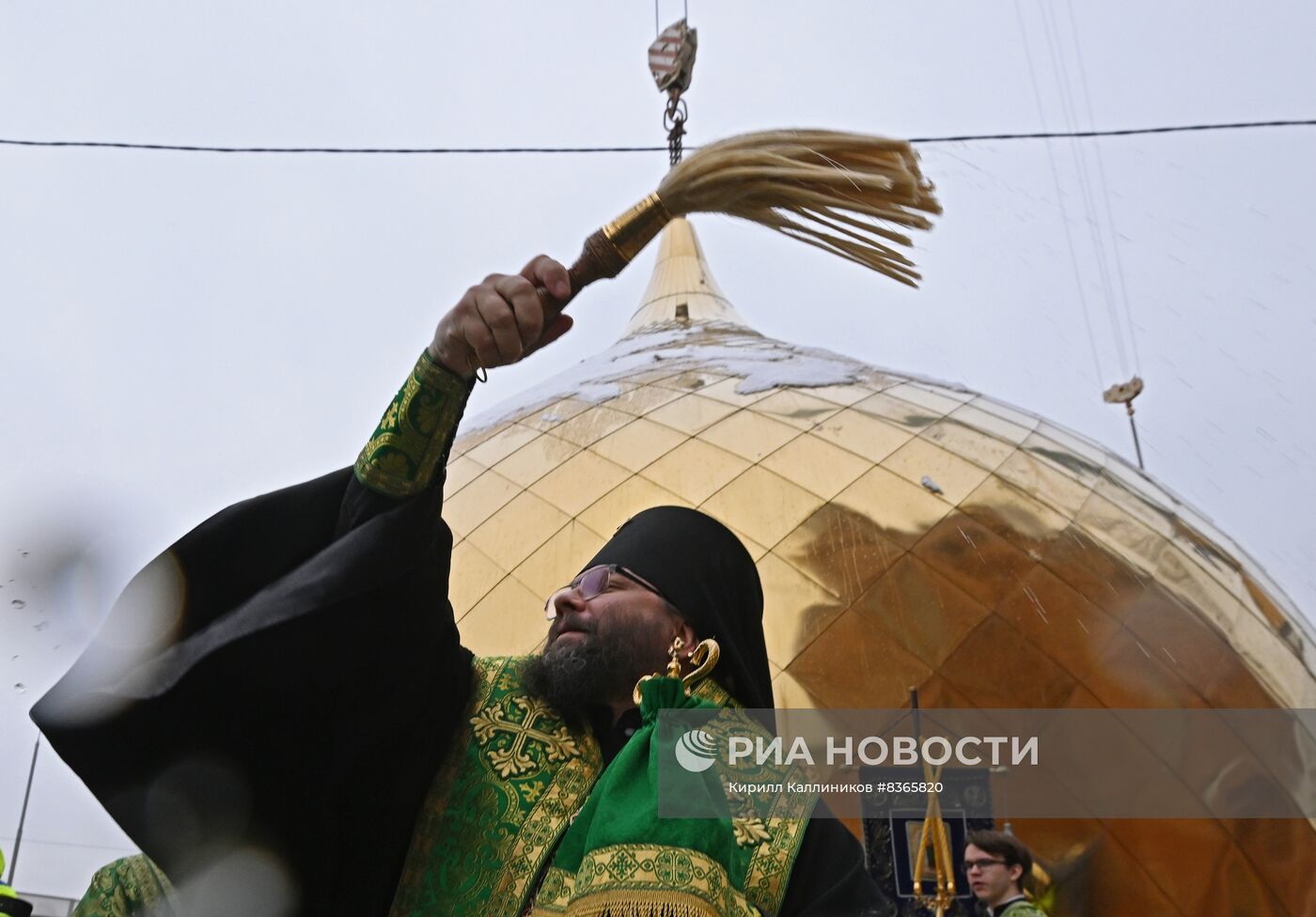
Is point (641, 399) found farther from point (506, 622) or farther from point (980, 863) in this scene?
point (980, 863)

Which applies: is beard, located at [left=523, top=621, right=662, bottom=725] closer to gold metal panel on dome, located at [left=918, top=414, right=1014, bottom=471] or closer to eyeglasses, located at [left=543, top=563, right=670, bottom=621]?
eyeglasses, located at [left=543, top=563, right=670, bottom=621]

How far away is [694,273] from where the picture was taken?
10148mm

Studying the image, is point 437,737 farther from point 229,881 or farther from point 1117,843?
point 1117,843

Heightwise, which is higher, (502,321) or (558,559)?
(558,559)

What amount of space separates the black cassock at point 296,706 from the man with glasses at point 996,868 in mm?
2678

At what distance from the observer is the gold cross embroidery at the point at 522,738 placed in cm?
246

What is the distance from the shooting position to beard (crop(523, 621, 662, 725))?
8.36ft

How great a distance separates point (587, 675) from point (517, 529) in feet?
12.1

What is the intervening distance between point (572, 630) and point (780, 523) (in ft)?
10.6

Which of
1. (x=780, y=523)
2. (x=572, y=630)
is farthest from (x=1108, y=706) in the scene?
(x=572, y=630)

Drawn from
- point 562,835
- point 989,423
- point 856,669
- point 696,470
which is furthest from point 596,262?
point 989,423

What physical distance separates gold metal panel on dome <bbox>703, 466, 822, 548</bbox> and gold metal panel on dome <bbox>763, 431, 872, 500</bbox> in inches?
2.7

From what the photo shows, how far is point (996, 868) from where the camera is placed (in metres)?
4.71

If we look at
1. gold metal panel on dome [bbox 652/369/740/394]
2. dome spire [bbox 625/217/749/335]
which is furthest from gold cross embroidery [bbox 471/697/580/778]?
dome spire [bbox 625/217/749/335]
